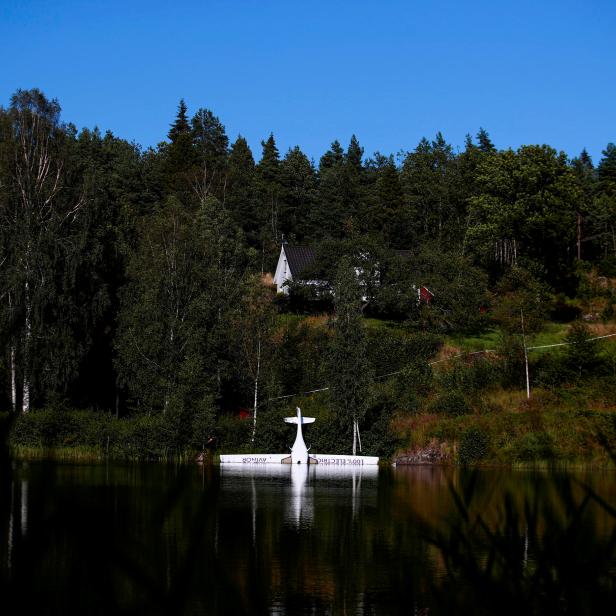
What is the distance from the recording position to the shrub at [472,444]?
4825cm

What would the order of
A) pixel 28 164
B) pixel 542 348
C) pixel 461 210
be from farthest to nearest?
pixel 461 210
pixel 542 348
pixel 28 164

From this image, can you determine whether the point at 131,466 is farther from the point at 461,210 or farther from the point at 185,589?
the point at 461,210

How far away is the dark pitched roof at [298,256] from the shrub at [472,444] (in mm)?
30912

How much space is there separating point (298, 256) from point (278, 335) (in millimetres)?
21287

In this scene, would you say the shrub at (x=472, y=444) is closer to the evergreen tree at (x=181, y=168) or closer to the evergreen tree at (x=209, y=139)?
the evergreen tree at (x=181, y=168)

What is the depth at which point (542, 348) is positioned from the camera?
194 ft

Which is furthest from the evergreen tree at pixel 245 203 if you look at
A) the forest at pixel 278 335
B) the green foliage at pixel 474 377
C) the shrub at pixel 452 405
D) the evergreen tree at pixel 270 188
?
the shrub at pixel 452 405

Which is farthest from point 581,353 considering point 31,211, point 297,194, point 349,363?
point 297,194

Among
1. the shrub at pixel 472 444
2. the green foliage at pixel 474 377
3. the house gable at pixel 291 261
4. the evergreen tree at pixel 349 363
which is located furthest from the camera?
the house gable at pixel 291 261

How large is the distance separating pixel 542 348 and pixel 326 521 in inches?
1231

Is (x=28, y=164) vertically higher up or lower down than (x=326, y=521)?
higher up

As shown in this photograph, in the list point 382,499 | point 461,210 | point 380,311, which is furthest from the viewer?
point 461,210

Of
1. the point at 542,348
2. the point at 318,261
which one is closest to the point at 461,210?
the point at 318,261

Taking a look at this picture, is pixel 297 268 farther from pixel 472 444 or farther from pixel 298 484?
pixel 298 484
